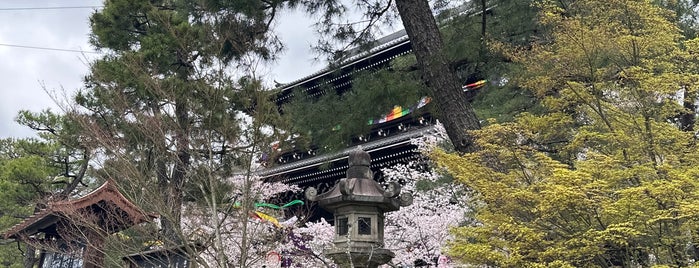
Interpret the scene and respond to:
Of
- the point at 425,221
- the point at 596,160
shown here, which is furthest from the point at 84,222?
the point at 596,160

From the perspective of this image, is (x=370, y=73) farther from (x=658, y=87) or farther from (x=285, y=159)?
(x=285, y=159)

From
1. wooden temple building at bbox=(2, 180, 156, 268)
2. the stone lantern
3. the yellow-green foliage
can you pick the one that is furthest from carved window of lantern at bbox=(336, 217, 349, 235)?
wooden temple building at bbox=(2, 180, 156, 268)

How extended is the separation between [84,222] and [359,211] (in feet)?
15.0

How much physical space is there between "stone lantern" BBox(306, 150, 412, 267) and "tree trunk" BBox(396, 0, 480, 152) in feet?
3.94

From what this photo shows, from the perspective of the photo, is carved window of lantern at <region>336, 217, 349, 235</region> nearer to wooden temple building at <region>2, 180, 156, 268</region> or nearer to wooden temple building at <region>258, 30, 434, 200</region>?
wooden temple building at <region>2, 180, 156, 268</region>

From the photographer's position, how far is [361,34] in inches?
289

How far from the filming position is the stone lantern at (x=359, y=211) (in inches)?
179

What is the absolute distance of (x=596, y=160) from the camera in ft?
13.5

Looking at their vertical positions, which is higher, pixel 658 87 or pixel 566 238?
pixel 658 87

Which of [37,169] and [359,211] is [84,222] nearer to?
[359,211]

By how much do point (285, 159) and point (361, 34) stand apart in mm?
11532

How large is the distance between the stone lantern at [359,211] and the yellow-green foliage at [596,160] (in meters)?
0.61

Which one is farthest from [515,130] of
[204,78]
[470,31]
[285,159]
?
[285,159]

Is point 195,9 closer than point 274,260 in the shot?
Yes
